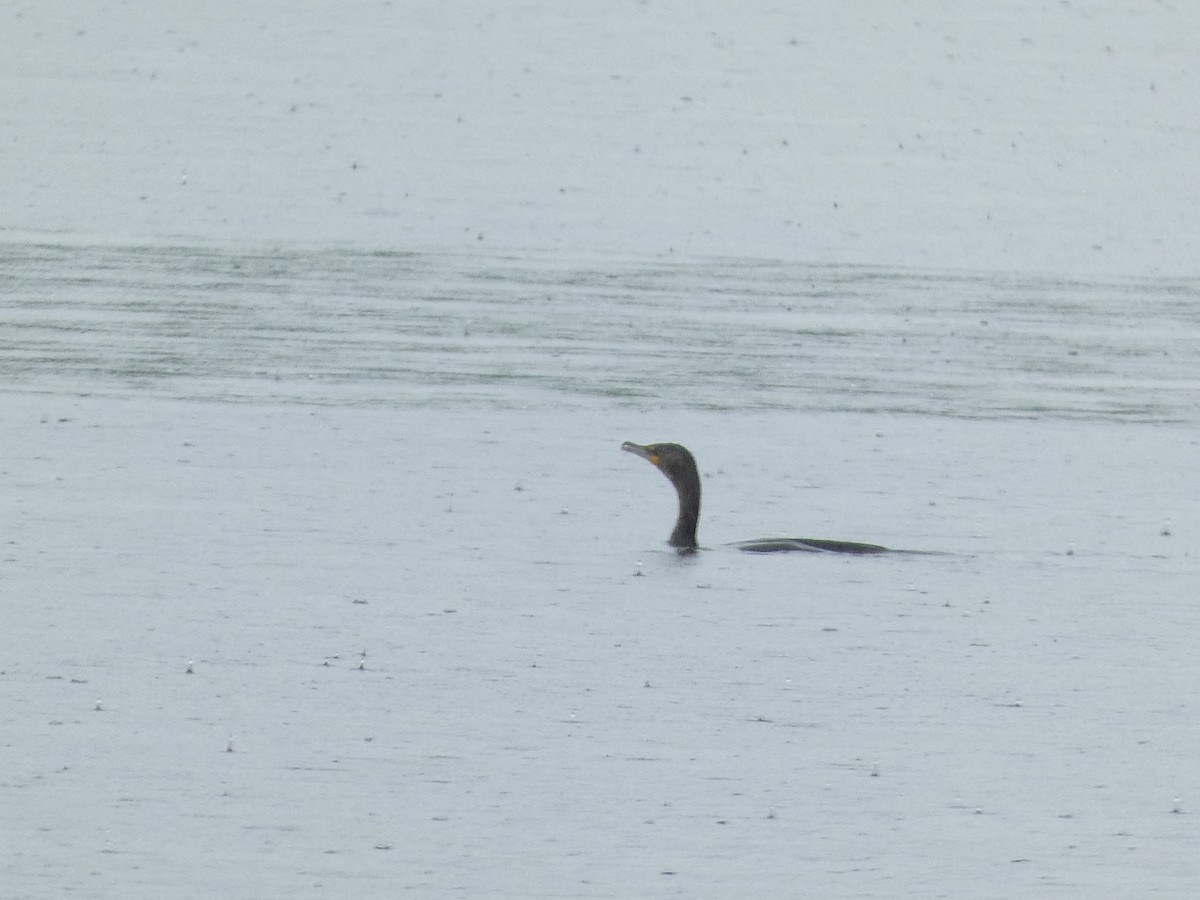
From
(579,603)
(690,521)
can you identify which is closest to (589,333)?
(690,521)

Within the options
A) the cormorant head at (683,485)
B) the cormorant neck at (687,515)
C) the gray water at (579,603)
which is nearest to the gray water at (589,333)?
the gray water at (579,603)

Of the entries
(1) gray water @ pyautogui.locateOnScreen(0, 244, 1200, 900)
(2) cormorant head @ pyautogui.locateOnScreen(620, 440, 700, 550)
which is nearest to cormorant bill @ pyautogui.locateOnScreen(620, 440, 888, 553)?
(2) cormorant head @ pyautogui.locateOnScreen(620, 440, 700, 550)

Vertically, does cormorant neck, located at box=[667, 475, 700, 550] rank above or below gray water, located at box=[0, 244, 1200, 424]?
below

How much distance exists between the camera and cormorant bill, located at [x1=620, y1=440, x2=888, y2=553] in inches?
384

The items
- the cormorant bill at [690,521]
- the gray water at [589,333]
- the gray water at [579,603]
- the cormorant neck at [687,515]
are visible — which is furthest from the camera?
the gray water at [589,333]

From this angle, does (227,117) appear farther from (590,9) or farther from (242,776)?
(242,776)

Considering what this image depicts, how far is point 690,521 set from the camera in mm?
10016

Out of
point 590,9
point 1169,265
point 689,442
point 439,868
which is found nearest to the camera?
point 439,868

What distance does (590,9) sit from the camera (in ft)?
96.5

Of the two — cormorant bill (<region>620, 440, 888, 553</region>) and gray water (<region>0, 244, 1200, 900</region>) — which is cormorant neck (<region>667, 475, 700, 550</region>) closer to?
cormorant bill (<region>620, 440, 888, 553</region>)

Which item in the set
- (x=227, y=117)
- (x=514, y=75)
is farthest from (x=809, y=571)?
(x=514, y=75)

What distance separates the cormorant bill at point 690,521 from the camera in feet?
32.0

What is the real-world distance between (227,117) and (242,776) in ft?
59.0

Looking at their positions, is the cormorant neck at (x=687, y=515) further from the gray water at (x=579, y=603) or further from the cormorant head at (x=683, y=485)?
the gray water at (x=579, y=603)
